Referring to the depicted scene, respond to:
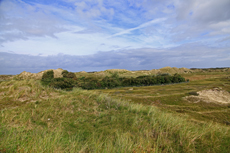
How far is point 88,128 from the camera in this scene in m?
6.72

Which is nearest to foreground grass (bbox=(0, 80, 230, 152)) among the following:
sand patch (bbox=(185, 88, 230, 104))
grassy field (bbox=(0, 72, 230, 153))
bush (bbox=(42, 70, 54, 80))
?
grassy field (bbox=(0, 72, 230, 153))

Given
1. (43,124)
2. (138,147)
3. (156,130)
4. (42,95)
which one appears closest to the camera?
(138,147)

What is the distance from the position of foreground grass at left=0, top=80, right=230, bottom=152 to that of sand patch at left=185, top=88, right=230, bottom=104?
42.0 metres

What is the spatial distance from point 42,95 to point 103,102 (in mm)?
5229

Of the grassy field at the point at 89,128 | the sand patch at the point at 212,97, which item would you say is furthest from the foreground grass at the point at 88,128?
the sand patch at the point at 212,97

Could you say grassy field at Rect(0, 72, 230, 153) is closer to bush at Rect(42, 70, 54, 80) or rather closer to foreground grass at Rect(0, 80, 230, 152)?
foreground grass at Rect(0, 80, 230, 152)

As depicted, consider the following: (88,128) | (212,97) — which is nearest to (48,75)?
(212,97)

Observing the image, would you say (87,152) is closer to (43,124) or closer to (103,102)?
(43,124)

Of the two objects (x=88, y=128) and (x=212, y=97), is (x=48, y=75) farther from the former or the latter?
(x=88, y=128)

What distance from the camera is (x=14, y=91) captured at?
1031 cm

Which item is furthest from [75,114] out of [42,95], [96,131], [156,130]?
[156,130]

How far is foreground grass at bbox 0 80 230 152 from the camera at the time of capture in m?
4.24

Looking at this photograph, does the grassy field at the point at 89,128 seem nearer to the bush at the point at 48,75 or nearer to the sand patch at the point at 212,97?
the sand patch at the point at 212,97

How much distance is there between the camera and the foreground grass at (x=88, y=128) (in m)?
4.24
